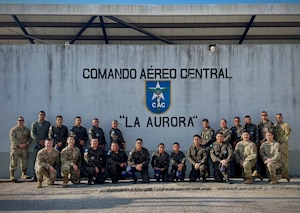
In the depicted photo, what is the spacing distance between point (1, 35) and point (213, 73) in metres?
6.98

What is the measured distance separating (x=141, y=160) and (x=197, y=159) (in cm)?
139

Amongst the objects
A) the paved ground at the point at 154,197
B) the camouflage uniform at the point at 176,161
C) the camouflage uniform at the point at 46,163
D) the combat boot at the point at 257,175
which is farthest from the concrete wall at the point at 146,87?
the paved ground at the point at 154,197

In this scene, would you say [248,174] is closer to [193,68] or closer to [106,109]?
[193,68]

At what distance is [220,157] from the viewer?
928 cm

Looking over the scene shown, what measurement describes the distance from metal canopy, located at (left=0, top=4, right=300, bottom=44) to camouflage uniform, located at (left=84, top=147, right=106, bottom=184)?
390cm

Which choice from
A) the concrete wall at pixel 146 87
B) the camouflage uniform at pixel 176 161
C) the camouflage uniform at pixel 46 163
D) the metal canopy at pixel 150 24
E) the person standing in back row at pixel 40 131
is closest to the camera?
the camouflage uniform at pixel 46 163

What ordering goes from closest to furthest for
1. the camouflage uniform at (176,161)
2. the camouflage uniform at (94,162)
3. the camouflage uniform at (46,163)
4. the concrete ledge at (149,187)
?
1. the concrete ledge at (149,187)
2. the camouflage uniform at (46,163)
3. the camouflage uniform at (94,162)
4. the camouflage uniform at (176,161)

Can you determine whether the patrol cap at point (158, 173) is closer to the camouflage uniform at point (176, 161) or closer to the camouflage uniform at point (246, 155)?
the camouflage uniform at point (176, 161)

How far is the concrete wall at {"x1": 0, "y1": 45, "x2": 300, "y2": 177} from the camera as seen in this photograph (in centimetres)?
1041

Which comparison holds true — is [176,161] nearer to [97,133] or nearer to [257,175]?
[257,175]

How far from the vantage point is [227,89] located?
34.7 ft

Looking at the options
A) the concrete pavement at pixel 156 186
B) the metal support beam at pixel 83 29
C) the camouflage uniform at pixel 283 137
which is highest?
the metal support beam at pixel 83 29

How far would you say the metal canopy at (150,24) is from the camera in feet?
34.6

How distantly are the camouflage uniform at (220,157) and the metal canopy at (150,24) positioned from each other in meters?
3.75
